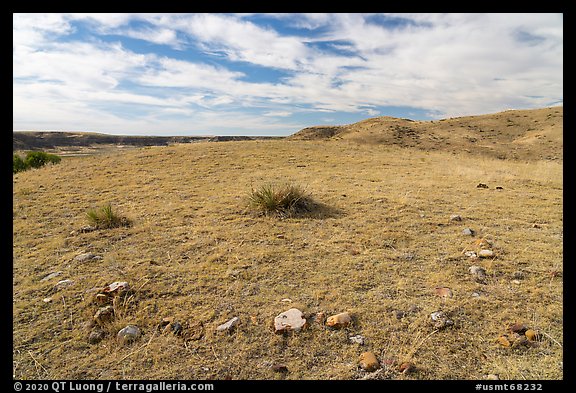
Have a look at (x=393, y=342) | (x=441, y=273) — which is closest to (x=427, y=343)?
(x=393, y=342)

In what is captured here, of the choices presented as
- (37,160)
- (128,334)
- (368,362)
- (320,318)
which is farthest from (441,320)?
(37,160)

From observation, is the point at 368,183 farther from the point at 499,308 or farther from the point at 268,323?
the point at 268,323

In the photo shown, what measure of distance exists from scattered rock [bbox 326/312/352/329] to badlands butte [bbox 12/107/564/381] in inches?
0.5

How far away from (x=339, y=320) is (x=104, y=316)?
2274 millimetres

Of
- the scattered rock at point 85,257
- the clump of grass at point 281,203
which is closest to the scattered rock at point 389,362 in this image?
the clump of grass at point 281,203

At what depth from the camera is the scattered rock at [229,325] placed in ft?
9.41

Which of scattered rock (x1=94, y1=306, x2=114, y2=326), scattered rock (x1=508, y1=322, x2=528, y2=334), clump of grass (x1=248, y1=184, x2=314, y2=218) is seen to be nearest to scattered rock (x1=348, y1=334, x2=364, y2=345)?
scattered rock (x1=508, y1=322, x2=528, y2=334)

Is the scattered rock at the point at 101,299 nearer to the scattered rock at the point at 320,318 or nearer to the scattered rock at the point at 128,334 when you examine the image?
the scattered rock at the point at 128,334

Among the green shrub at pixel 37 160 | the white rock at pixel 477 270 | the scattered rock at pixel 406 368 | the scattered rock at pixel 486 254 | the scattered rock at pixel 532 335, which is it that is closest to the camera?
the scattered rock at pixel 406 368

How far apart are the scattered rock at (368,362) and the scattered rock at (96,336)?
231cm

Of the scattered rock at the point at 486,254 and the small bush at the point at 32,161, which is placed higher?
the small bush at the point at 32,161

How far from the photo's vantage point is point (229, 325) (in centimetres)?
290

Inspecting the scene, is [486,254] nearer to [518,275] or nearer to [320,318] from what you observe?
[518,275]
